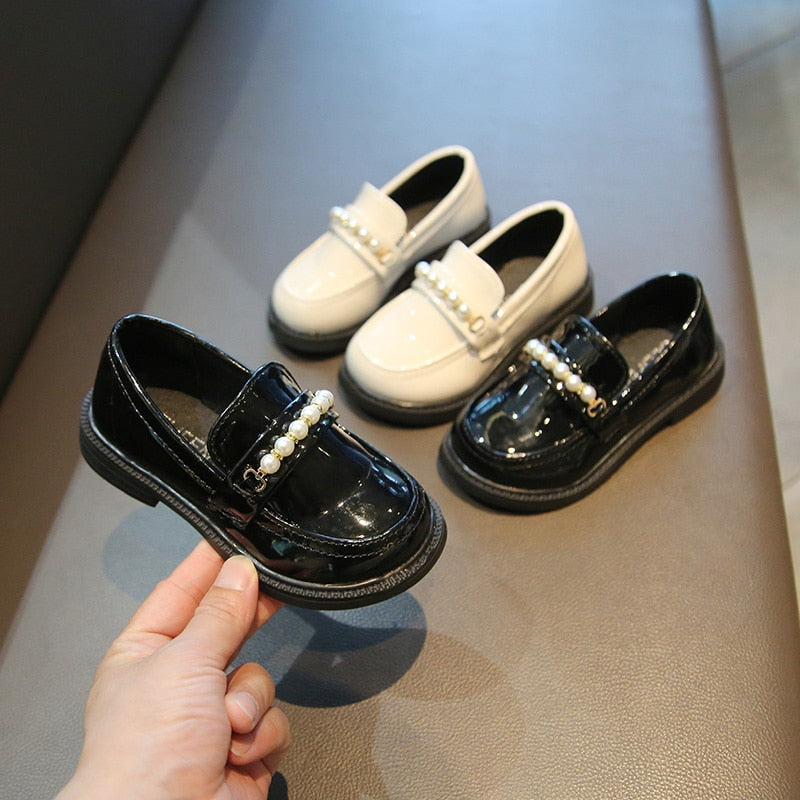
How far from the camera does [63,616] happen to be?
2.57 ft

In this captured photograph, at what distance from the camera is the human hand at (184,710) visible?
53 cm

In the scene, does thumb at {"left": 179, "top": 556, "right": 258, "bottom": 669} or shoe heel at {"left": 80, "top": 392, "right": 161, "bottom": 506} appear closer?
thumb at {"left": 179, "top": 556, "right": 258, "bottom": 669}

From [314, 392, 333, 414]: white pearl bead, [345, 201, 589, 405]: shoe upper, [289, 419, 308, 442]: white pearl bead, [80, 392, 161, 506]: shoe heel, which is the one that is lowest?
[80, 392, 161, 506]: shoe heel

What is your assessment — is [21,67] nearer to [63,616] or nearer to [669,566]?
[63,616]

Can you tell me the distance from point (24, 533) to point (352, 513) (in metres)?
0.42

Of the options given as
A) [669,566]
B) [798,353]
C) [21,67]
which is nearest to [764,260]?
[798,353]

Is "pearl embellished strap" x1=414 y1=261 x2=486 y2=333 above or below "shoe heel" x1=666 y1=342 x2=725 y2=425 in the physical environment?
below

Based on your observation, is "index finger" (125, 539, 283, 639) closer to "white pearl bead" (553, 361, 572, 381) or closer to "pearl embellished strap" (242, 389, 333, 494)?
"pearl embellished strap" (242, 389, 333, 494)

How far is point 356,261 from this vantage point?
0.96 meters

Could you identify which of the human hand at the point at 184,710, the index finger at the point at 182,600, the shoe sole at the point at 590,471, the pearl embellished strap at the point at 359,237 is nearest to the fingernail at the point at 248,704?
the human hand at the point at 184,710

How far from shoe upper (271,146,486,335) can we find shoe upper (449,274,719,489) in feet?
0.76

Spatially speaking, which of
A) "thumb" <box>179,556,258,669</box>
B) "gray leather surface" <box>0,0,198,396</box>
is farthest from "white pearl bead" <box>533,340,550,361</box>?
"gray leather surface" <box>0,0,198,396</box>

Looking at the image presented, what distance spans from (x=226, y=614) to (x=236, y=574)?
4 centimetres

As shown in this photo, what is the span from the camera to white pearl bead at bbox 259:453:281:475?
0.66 meters
